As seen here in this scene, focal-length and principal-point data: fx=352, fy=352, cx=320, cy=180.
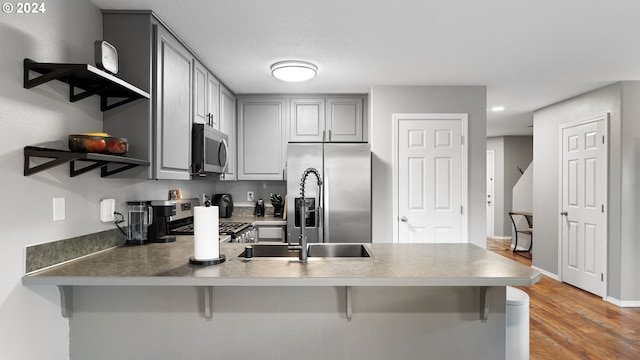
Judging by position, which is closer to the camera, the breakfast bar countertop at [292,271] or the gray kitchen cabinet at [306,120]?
the breakfast bar countertop at [292,271]

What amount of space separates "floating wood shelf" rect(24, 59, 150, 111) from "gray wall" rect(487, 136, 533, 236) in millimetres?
8253

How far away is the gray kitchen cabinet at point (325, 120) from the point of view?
4273mm

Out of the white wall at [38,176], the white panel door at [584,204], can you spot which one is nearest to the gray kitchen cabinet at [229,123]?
the white wall at [38,176]

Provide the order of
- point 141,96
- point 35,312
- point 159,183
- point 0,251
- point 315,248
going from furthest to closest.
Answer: point 159,183, point 315,248, point 141,96, point 35,312, point 0,251

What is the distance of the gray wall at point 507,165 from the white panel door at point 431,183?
16.7ft

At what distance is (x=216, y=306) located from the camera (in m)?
1.83

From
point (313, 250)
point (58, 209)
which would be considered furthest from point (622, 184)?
point (58, 209)

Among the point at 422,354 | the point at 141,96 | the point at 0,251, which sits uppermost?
the point at 141,96

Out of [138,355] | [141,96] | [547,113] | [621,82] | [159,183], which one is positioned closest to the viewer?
[138,355]

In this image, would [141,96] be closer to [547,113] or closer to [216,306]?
[216,306]

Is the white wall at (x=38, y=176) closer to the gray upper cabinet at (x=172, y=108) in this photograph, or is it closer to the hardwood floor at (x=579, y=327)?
the gray upper cabinet at (x=172, y=108)

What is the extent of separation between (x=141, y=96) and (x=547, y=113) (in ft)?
17.6

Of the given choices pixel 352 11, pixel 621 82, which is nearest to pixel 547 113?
pixel 621 82

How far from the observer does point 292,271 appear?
1.64m
